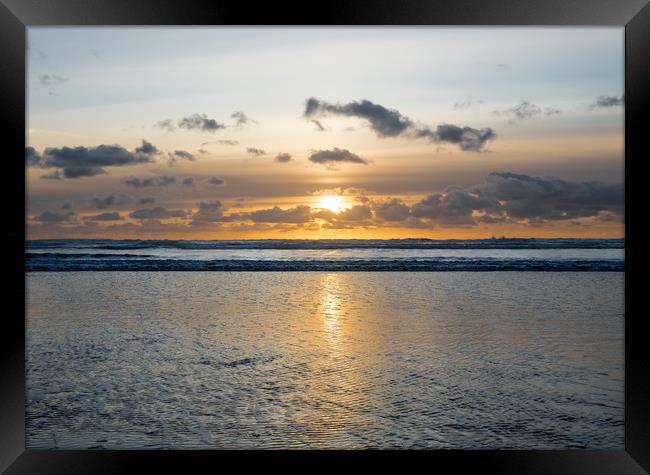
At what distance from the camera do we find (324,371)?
3.68 meters

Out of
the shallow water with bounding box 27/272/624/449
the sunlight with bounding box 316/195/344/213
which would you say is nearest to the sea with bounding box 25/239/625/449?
the shallow water with bounding box 27/272/624/449

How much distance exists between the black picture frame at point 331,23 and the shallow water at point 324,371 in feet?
1.33

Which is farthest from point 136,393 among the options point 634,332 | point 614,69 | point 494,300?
point 614,69

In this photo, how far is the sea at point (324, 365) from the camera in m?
2.76

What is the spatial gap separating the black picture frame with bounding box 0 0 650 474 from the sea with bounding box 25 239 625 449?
398mm

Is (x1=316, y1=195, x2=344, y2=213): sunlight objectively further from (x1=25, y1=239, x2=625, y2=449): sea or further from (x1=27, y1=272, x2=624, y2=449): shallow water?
(x1=27, y1=272, x2=624, y2=449): shallow water

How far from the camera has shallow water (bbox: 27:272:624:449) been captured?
9.03ft

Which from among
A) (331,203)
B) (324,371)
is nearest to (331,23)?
(324,371)

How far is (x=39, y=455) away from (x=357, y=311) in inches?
156

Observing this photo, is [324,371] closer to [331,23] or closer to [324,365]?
[324,365]

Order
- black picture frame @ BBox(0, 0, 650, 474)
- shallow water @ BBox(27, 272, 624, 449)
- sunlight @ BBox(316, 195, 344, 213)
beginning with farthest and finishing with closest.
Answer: sunlight @ BBox(316, 195, 344, 213) → shallow water @ BBox(27, 272, 624, 449) → black picture frame @ BBox(0, 0, 650, 474)

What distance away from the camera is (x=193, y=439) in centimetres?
266

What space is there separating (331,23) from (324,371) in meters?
2.26

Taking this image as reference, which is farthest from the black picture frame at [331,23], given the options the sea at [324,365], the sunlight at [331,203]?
the sunlight at [331,203]
